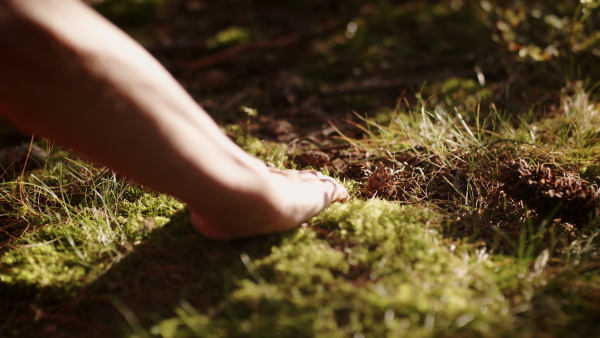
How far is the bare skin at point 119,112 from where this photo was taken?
39.5 inches

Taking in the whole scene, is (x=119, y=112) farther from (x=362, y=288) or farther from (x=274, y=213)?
(x=362, y=288)

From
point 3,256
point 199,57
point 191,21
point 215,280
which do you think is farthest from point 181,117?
point 191,21

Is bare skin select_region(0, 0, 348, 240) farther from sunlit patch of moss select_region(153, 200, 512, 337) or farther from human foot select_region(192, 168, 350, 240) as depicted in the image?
sunlit patch of moss select_region(153, 200, 512, 337)

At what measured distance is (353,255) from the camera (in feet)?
4.32

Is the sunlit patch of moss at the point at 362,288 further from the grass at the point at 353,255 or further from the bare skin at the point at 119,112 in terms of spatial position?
the bare skin at the point at 119,112

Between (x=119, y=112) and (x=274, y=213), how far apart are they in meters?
0.56

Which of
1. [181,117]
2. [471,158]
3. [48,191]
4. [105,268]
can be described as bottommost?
[471,158]

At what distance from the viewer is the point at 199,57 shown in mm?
3693

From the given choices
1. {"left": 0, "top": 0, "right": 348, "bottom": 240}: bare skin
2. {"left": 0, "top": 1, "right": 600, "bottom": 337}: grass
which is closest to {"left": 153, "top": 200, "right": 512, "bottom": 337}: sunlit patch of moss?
{"left": 0, "top": 1, "right": 600, "bottom": 337}: grass

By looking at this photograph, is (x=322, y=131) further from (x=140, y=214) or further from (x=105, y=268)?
(x=105, y=268)

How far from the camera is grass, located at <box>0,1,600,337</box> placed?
1.13m

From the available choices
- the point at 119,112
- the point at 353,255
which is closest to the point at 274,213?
the point at 353,255

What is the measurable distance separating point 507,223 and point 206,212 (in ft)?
3.69

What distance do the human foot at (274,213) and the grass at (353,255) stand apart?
5 cm
